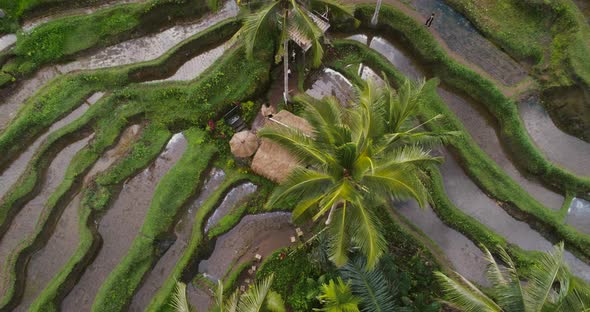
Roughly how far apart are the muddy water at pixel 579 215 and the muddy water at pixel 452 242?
392cm

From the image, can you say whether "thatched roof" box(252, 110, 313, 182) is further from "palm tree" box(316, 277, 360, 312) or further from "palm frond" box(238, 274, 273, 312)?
"palm tree" box(316, 277, 360, 312)

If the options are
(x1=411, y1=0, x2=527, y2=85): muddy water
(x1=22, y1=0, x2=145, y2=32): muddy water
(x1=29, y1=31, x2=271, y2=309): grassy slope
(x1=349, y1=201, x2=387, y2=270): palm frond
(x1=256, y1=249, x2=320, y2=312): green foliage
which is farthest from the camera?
(x1=22, y1=0, x2=145, y2=32): muddy water

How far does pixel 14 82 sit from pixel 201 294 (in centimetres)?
1217

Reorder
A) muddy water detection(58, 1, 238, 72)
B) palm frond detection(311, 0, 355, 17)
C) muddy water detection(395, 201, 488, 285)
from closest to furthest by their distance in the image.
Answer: palm frond detection(311, 0, 355, 17) < muddy water detection(395, 201, 488, 285) < muddy water detection(58, 1, 238, 72)

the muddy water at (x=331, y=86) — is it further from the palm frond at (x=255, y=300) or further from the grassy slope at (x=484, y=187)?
the palm frond at (x=255, y=300)

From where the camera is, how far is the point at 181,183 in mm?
14453

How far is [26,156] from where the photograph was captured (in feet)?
49.1

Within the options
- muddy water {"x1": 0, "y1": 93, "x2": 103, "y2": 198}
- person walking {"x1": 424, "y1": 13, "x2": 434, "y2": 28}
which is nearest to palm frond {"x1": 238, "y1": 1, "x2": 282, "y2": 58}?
muddy water {"x1": 0, "y1": 93, "x2": 103, "y2": 198}

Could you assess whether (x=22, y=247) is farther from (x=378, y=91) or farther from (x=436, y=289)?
(x=436, y=289)

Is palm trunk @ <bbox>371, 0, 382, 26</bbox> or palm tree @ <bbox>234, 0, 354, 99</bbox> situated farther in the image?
palm trunk @ <bbox>371, 0, 382, 26</bbox>

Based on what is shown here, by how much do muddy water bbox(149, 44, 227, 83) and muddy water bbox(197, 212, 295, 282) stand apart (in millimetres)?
→ 6974

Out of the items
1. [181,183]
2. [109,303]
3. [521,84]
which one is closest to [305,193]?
[181,183]

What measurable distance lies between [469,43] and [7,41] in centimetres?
2076

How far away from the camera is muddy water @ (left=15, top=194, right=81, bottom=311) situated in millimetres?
13242
